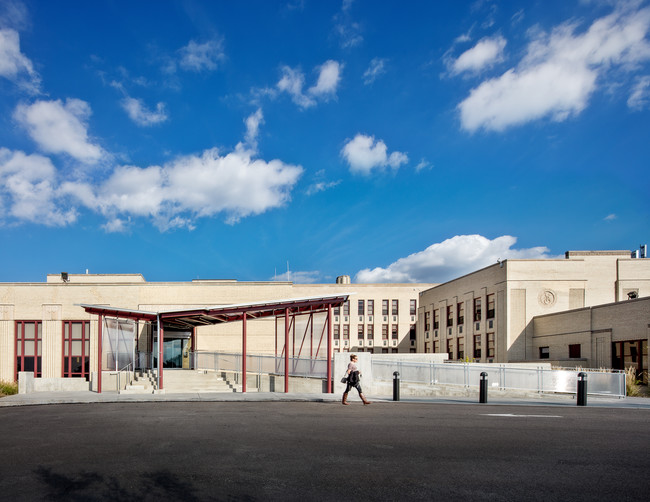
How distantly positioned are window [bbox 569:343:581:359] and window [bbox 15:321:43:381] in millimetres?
35825

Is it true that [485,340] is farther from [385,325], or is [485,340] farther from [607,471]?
[607,471]

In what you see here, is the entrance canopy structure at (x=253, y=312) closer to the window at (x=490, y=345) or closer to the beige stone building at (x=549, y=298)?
the beige stone building at (x=549, y=298)

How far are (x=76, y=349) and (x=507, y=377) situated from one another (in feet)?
90.1

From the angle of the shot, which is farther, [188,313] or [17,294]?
[17,294]

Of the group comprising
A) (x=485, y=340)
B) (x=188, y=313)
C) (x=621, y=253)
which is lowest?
(x=485, y=340)

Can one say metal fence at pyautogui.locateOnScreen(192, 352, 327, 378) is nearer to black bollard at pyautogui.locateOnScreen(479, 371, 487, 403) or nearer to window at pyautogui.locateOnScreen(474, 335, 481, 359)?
black bollard at pyautogui.locateOnScreen(479, 371, 487, 403)

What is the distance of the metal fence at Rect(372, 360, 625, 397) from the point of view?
22766 millimetres

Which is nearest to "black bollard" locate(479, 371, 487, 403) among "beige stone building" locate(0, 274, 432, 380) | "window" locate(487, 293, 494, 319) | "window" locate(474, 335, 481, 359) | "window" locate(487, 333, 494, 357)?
"beige stone building" locate(0, 274, 432, 380)

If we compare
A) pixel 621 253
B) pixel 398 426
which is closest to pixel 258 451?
pixel 398 426

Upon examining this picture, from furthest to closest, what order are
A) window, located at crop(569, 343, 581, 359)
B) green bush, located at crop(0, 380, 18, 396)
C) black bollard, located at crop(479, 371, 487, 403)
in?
1. window, located at crop(569, 343, 581, 359)
2. green bush, located at crop(0, 380, 18, 396)
3. black bollard, located at crop(479, 371, 487, 403)

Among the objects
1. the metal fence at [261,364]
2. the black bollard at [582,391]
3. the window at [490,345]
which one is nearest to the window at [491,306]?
the window at [490,345]

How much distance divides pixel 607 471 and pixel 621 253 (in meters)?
42.9

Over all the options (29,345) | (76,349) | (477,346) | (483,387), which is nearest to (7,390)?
(76,349)

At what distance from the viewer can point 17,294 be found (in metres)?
36.7
